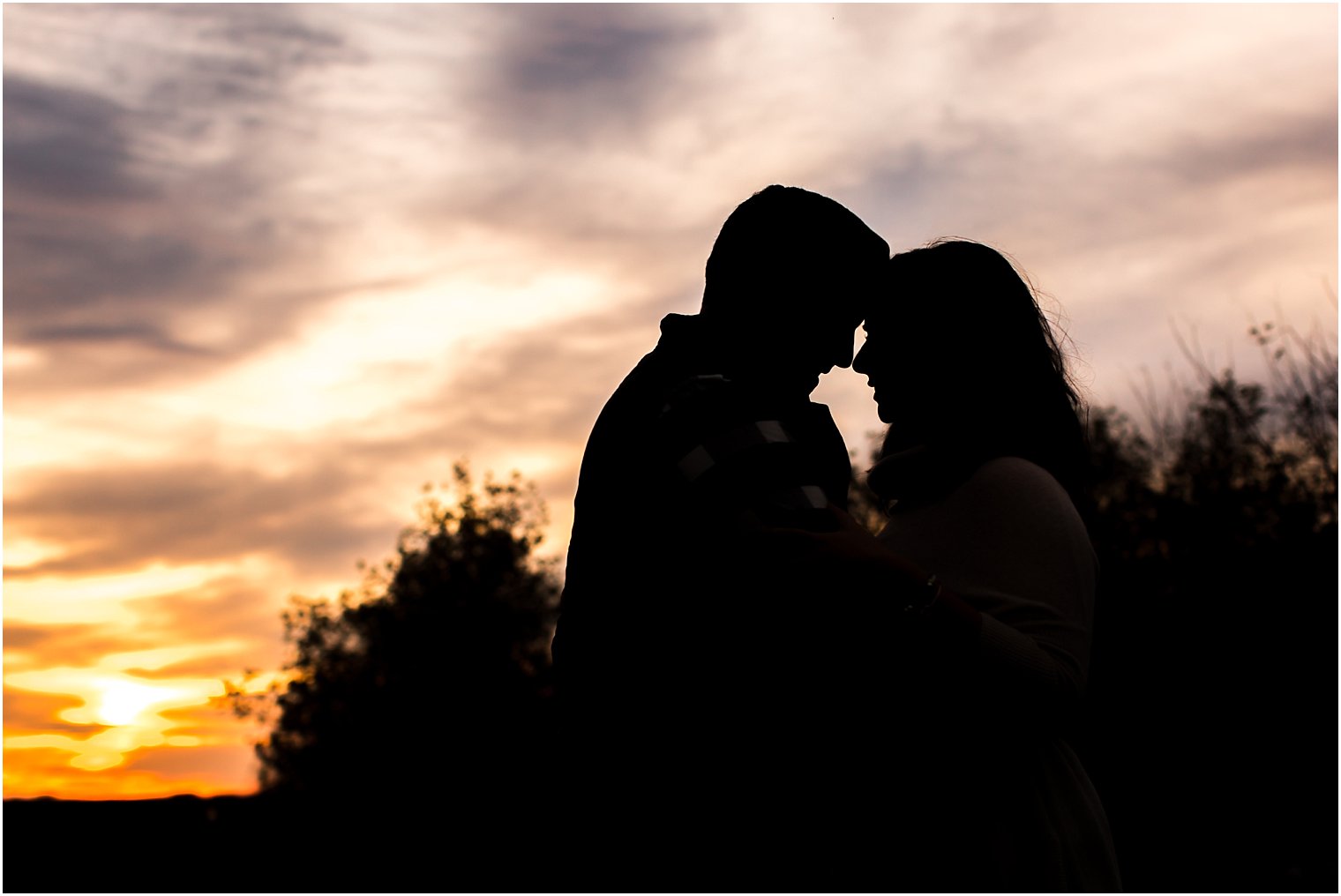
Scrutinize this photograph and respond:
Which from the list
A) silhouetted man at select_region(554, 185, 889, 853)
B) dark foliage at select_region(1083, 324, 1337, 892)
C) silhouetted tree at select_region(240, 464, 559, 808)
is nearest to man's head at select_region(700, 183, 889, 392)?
silhouetted man at select_region(554, 185, 889, 853)

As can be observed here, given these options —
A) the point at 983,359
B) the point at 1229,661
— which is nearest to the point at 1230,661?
the point at 1229,661

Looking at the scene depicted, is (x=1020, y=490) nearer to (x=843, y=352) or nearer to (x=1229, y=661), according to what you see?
(x=843, y=352)

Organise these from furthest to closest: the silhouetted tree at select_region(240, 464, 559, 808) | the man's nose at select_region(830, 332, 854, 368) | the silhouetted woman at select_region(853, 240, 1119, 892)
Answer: the silhouetted tree at select_region(240, 464, 559, 808), the man's nose at select_region(830, 332, 854, 368), the silhouetted woman at select_region(853, 240, 1119, 892)

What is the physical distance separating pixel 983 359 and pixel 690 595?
4.40ft

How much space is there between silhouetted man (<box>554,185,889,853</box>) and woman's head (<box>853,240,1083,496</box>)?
0.74 meters

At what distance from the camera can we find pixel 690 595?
90.7 inches

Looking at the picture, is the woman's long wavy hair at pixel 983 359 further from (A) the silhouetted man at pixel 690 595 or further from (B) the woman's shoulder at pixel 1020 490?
(A) the silhouetted man at pixel 690 595

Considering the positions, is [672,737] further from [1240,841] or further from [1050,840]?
[1240,841]

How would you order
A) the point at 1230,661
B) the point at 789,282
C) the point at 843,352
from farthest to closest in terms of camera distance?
the point at 1230,661
the point at 843,352
the point at 789,282

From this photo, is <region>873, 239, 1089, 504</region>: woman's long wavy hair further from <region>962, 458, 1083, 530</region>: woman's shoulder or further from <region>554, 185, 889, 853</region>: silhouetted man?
<region>554, 185, 889, 853</region>: silhouetted man

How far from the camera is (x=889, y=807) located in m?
2.64

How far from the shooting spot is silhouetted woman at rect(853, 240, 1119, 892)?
2.53 meters

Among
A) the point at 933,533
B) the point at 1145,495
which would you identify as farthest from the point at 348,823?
the point at 1145,495

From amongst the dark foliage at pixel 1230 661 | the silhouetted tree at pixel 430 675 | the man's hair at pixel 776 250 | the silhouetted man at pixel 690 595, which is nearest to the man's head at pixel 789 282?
the man's hair at pixel 776 250
